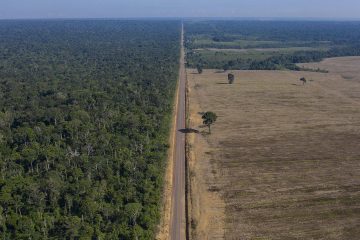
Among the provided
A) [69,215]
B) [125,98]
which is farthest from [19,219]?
[125,98]

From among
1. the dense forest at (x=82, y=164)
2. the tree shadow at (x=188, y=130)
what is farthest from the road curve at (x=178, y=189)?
the dense forest at (x=82, y=164)

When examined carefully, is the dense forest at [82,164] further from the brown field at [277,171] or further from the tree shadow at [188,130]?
the brown field at [277,171]

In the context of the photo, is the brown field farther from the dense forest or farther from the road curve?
the dense forest

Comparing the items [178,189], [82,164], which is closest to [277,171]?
[178,189]

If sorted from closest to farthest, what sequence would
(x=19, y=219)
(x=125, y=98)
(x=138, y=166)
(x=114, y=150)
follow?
1. (x=19, y=219)
2. (x=138, y=166)
3. (x=114, y=150)
4. (x=125, y=98)

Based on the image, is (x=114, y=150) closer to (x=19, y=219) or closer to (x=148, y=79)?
(x=19, y=219)

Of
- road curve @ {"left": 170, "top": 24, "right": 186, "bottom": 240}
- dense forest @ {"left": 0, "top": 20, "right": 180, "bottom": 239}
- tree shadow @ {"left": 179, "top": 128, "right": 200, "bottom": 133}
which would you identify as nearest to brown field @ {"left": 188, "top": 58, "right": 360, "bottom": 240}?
road curve @ {"left": 170, "top": 24, "right": 186, "bottom": 240}

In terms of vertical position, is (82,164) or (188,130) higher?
(82,164)

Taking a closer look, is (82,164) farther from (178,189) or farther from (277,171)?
(277,171)
